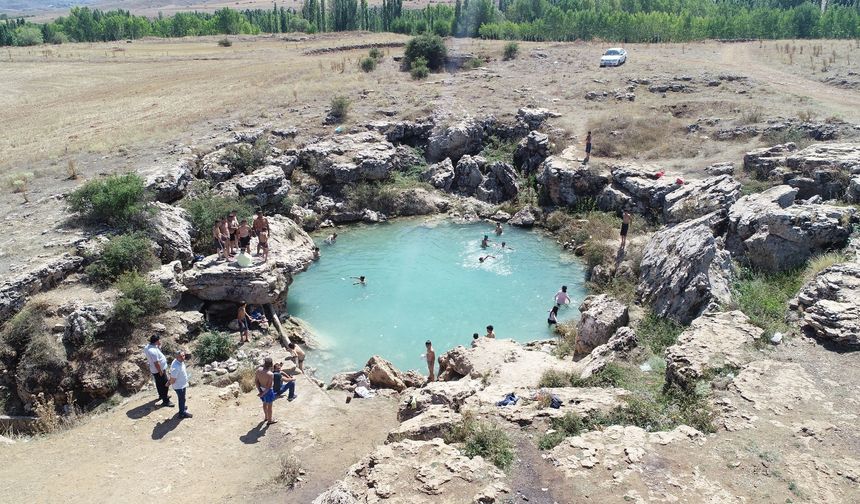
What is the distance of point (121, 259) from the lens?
16.4 m

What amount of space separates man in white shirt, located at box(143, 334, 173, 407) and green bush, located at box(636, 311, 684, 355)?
11209 mm

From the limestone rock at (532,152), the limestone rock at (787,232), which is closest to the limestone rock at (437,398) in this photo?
the limestone rock at (787,232)

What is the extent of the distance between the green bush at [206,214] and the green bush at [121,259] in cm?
304

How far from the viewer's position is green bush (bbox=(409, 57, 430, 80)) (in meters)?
40.6

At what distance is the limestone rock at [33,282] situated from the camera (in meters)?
14.7

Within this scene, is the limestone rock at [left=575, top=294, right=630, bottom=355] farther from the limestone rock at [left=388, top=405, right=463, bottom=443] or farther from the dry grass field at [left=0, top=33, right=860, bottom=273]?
the dry grass field at [left=0, top=33, right=860, bottom=273]

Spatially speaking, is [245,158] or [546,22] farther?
[546,22]

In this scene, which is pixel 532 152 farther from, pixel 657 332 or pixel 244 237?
pixel 244 237

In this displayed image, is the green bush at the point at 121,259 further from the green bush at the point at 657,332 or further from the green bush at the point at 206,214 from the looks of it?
the green bush at the point at 657,332

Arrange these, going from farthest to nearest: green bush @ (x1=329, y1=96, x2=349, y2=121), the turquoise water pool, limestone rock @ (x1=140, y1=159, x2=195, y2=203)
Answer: green bush @ (x1=329, y1=96, x2=349, y2=121) < limestone rock @ (x1=140, y1=159, x2=195, y2=203) < the turquoise water pool

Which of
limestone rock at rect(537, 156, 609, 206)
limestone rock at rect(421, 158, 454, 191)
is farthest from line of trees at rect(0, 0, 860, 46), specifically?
limestone rock at rect(537, 156, 609, 206)

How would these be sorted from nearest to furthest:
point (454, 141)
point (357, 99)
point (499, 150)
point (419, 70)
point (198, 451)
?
point (198, 451) < point (454, 141) < point (499, 150) < point (357, 99) < point (419, 70)

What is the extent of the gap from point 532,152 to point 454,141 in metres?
4.22

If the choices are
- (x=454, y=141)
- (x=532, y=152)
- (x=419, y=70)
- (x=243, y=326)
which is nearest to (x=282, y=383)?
(x=243, y=326)
